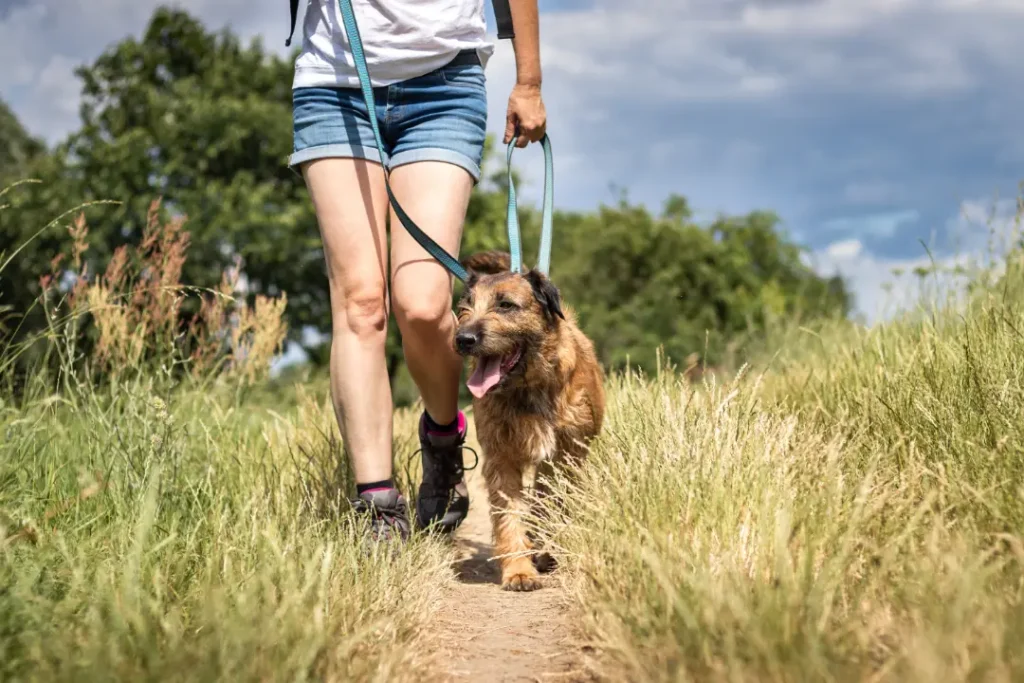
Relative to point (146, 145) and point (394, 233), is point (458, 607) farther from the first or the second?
point (146, 145)

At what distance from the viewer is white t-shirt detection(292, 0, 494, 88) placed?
363cm

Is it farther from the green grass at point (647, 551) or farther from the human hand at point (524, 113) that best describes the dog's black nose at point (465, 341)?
the human hand at point (524, 113)

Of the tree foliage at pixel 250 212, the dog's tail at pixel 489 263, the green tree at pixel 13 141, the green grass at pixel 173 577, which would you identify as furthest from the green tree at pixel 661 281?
the green tree at pixel 13 141

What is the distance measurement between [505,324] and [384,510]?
3.16 ft

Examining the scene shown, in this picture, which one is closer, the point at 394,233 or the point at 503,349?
the point at 394,233

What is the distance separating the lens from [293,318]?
67.9ft

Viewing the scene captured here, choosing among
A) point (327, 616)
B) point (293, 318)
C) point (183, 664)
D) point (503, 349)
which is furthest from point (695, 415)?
point (293, 318)

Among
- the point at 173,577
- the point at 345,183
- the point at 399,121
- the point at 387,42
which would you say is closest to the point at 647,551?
the point at 173,577

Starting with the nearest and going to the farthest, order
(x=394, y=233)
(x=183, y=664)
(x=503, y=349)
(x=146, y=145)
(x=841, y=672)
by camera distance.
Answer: (x=841, y=672) → (x=183, y=664) → (x=394, y=233) → (x=503, y=349) → (x=146, y=145)

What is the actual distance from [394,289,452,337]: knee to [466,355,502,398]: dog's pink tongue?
29 cm

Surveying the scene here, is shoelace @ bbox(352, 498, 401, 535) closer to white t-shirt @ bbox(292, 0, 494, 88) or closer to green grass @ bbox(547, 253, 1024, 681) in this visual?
green grass @ bbox(547, 253, 1024, 681)

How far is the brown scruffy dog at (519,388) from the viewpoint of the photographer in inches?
156

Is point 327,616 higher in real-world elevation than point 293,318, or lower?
lower

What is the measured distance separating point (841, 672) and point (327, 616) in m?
1.31
